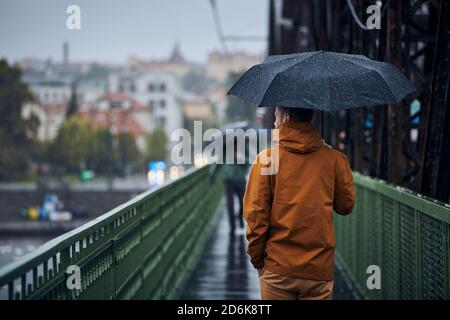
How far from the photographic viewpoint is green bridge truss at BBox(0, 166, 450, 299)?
402 cm

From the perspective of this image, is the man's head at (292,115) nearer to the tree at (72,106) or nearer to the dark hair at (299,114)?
the dark hair at (299,114)

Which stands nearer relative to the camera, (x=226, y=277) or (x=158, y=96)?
(x=226, y=277)

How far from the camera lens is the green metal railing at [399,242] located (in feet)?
17.2

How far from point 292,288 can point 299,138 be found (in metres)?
0.82

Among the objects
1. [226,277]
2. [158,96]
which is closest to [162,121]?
[158,96]

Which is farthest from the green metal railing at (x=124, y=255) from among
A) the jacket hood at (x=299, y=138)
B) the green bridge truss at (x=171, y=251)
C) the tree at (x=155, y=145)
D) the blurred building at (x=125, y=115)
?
the blurred building at (x=125, y=115)

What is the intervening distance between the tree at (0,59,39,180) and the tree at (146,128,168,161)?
25.9 m

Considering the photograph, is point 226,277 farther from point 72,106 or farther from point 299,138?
point 72,106

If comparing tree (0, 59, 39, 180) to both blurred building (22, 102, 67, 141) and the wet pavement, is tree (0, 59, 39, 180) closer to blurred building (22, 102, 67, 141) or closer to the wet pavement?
blurred building (22, 102, 67, 141)

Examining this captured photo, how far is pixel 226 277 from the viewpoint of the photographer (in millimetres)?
10602

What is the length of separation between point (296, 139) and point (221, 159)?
8731 mm

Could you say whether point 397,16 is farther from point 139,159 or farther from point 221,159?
point 139,159
